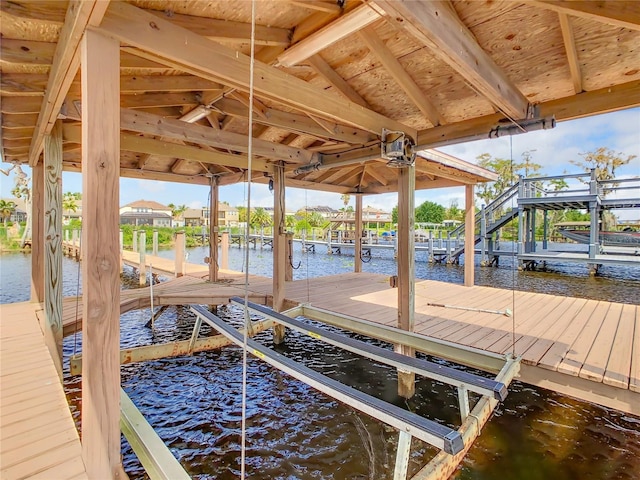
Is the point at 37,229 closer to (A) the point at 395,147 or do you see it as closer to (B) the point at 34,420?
(B) the point at 34,420

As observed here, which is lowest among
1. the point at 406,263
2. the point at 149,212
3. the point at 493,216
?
the point at 406,263

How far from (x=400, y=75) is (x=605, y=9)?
144cm

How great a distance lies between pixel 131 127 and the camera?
9.88 feet

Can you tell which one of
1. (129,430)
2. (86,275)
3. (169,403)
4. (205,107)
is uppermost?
(205,107)

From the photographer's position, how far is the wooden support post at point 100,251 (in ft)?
4.62

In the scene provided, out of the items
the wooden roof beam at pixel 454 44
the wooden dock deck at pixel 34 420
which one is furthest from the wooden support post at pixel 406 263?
the wooden dock deck at pixel 34 420

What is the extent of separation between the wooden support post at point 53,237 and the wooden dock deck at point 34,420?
0.16 m

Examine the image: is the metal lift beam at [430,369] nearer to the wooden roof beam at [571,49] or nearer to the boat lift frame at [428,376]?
the boat lift frame at [428,376]

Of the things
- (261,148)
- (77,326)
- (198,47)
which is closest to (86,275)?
(198,47)

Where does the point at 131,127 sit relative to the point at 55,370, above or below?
above

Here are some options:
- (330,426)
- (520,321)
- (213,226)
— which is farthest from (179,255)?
(520,321)

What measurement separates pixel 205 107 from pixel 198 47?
1570 millimetres

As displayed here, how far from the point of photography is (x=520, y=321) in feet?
13.3

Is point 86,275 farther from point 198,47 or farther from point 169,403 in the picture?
point 169,403
